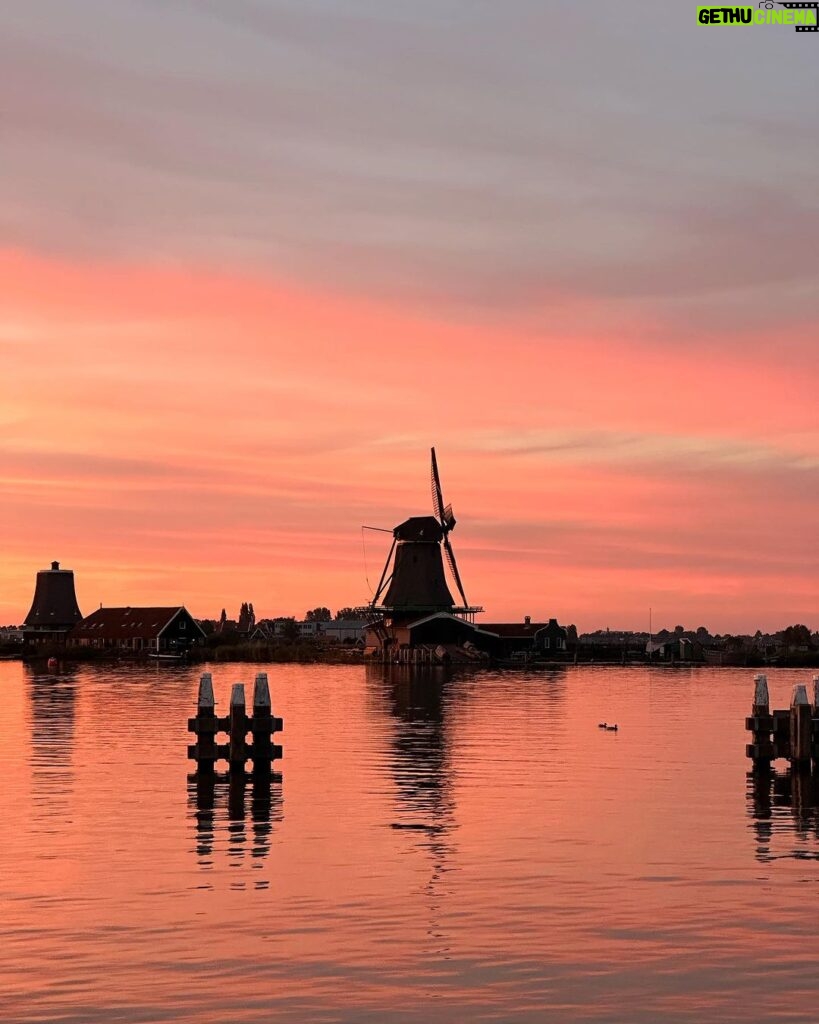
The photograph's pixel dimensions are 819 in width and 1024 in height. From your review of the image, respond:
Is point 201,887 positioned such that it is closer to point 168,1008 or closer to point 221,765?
point 168,1008

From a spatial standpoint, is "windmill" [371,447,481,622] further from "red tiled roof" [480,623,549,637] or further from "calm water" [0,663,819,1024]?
"calm water" [0,663,819,1024]

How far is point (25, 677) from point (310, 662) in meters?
53.7

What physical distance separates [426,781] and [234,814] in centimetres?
829

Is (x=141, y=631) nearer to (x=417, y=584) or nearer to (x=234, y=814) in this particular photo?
(x=417, y=584)

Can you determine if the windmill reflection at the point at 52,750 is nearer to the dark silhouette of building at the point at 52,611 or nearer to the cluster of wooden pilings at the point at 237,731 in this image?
the cluster of wooden pilings at the point at 237,731

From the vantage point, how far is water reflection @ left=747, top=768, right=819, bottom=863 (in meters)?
29.0

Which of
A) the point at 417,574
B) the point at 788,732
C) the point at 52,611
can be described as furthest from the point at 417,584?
the point at 788,732

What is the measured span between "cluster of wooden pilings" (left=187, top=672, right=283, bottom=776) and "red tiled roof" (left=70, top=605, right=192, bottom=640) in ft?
469

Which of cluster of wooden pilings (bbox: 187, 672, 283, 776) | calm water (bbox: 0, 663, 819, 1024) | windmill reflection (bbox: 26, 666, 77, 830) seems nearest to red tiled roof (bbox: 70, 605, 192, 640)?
windmill reflection (bbox: 26, 666, 77, 830)

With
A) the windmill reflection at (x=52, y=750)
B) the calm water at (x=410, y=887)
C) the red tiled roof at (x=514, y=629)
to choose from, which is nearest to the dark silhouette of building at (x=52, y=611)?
the red tiled roof at (x=514, y=629)

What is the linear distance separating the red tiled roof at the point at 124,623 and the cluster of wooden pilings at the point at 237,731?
469 feet

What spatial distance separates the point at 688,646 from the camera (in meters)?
188

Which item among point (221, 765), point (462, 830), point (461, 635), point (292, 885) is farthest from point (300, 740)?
point (461, 635)

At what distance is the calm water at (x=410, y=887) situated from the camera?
17.9 metres
